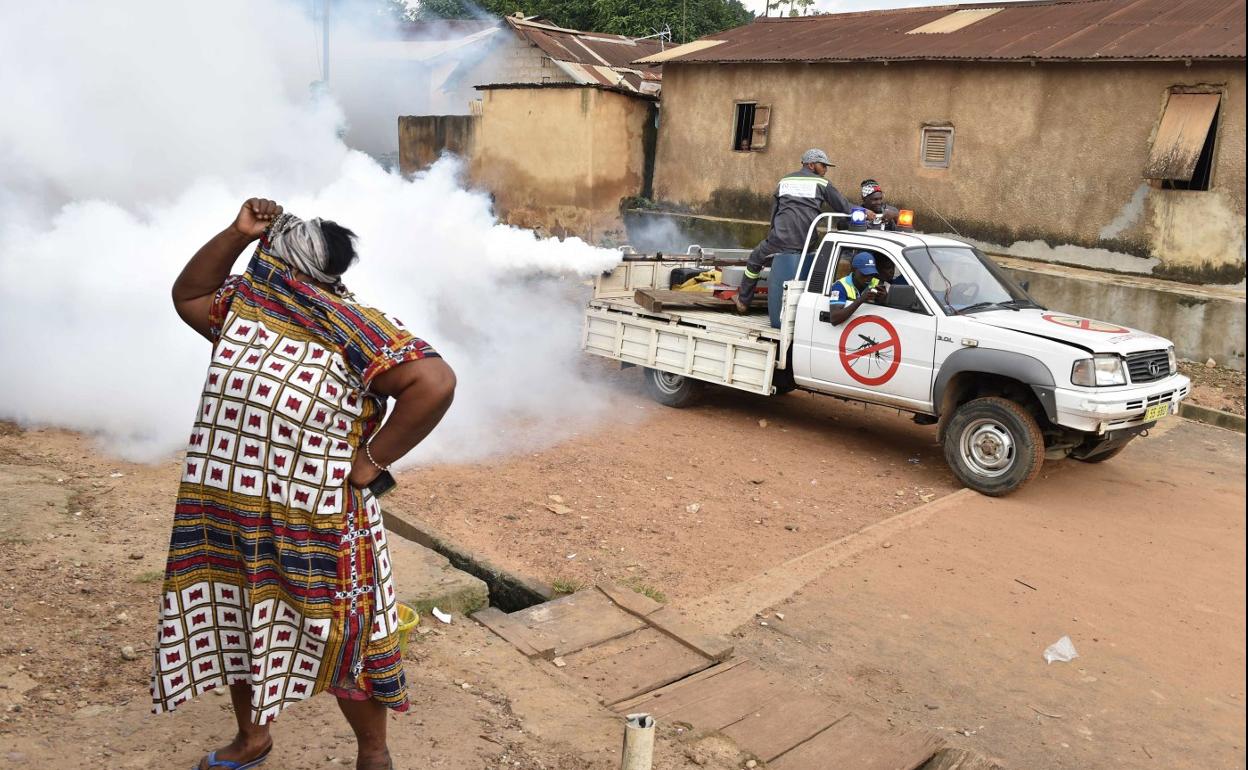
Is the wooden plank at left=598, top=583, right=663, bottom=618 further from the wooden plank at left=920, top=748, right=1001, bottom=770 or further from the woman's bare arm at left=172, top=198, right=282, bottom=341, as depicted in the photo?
the woman's bare arm at left=172, top=198, right=282, bottom=341

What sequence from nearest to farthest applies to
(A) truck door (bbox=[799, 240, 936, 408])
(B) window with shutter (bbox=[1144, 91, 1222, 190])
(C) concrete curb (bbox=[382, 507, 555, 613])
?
(C) concrete curb (bbox=[382, 507, 555, 613]), (A) truck door (bbox=[799, 240, 936, 408]), (B) window with shutter (bbox=[1144, 91, 1222, 190])

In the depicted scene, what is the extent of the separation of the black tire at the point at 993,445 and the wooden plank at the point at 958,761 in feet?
13.0

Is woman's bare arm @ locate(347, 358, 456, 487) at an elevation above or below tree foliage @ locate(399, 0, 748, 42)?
below

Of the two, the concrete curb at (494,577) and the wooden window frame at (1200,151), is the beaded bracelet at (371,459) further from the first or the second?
the wooden window frame at (1200,151)

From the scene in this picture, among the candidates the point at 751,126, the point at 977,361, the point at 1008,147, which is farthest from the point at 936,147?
the point at 977,361

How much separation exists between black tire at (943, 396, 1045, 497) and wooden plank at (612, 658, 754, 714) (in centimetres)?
377

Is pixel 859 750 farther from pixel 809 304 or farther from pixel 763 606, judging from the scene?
pixel 809 304

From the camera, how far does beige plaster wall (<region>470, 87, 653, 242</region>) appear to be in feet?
64.4

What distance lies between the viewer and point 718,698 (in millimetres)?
4500

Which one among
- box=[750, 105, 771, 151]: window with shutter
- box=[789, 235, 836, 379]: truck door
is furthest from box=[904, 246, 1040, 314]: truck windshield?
box=[750, 105, 771, 151]: window with shutter

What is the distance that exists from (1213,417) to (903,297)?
16.9ft

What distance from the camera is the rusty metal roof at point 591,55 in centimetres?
2431

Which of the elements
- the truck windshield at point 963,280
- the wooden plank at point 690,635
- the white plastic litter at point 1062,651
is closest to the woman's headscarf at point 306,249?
the wooden plank at point 690,635

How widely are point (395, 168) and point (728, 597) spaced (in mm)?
21367
